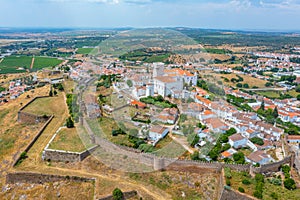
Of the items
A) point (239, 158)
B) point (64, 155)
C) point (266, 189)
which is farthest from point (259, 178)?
point (64, 155)

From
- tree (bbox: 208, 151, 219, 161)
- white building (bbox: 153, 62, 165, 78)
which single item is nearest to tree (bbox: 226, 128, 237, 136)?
tree (bbox: 208, 151, 219, 161)

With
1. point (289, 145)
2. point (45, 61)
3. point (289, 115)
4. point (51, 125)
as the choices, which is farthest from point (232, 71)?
point (45, 61)

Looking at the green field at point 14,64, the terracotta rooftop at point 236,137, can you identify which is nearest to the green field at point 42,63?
the green field at point 14,64

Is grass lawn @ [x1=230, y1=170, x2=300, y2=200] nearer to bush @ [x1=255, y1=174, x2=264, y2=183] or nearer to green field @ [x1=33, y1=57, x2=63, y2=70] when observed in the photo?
bush @ [x1=255, y1=174, x2=264, y2=183]

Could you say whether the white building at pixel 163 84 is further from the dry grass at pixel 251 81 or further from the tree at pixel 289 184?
the dry grass at pixel 251 81

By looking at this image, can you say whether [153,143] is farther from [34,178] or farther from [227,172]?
[34,178]

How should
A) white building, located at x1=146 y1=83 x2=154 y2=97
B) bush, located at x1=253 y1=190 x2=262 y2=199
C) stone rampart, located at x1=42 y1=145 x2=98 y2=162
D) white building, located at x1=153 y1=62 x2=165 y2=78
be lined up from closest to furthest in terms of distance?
bush, located at x1=253 y1=190 x2=262 y2=199
stone rampart, located at x1=42 y1=145 x2=98 y2=162
white building, located at x1=153 y1=62 x2=165 y2=78
white building, located at x1=146 y1=83 x2=154 y2=97

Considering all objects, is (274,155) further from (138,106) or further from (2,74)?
(2,74)
